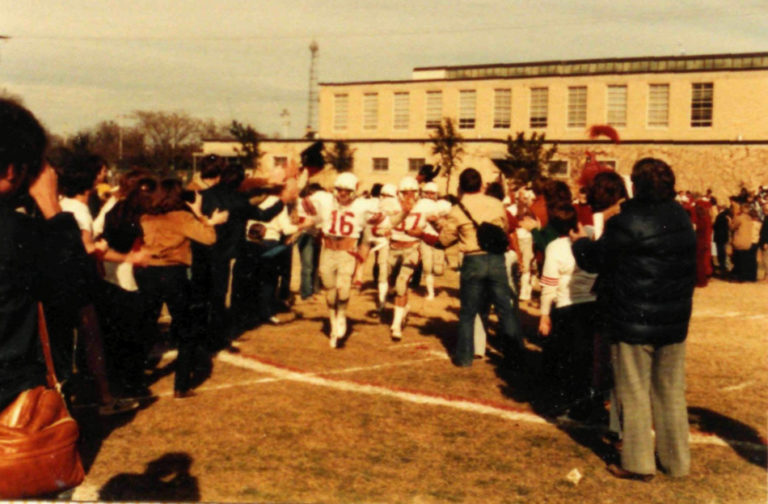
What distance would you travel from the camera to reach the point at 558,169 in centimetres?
4744

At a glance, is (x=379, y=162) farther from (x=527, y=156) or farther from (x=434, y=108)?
(x=527, y=156)

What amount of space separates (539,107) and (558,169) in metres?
10.4

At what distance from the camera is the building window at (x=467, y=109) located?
193 feet

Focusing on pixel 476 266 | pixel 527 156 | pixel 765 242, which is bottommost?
pixel 476 266

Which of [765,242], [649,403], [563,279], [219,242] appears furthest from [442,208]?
[765,242]

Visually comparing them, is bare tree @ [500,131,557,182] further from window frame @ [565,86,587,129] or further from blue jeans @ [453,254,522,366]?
blue jeans @ [453,254,522,366]

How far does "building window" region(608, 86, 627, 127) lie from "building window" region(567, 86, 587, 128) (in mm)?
1765

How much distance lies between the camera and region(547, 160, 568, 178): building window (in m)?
46.2

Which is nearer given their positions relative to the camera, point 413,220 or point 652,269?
point 652,269

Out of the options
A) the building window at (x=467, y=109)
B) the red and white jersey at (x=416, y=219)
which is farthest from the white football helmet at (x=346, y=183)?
the building window at (x=467, y=109)

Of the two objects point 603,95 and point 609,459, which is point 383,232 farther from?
point 603,95

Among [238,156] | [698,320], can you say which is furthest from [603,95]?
[698,320]

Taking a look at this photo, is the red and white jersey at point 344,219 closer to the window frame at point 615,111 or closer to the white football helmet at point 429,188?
the white football helmet at point 429,188

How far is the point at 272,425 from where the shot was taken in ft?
22.1
